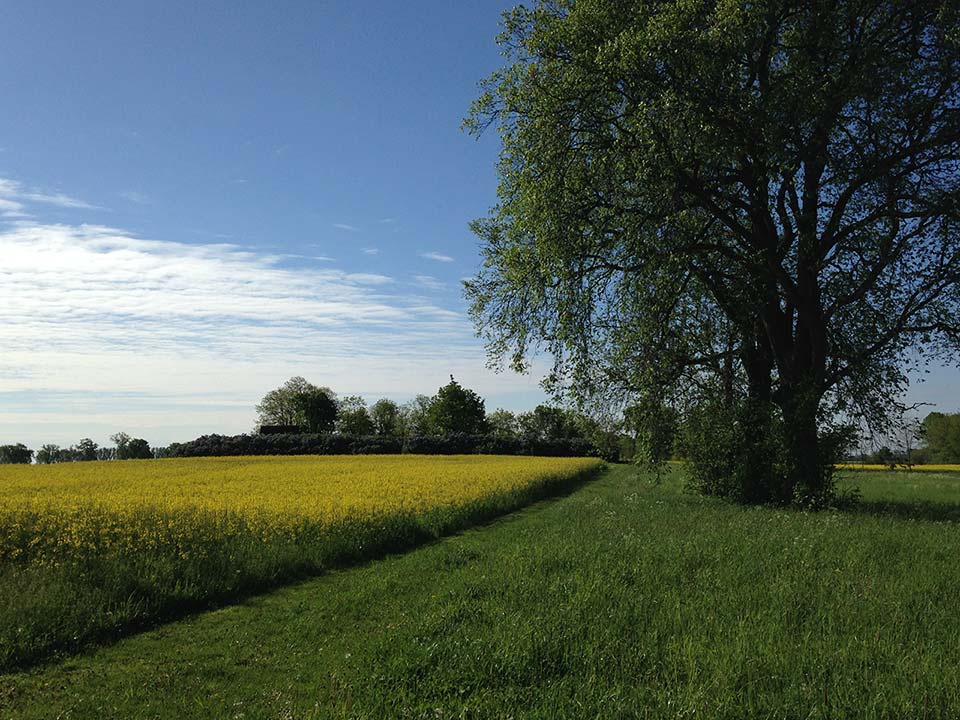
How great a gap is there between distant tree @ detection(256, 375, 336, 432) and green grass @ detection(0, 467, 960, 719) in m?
118

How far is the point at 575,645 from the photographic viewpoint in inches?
264

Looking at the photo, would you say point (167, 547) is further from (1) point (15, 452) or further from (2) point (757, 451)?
(1) point (15, 452)

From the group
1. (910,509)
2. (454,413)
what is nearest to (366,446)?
(454,413)

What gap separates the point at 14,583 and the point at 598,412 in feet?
54.5

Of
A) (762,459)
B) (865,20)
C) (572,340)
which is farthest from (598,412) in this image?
(865,20)

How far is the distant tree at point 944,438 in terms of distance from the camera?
88438 millimetres

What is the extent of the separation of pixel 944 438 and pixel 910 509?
303 feet

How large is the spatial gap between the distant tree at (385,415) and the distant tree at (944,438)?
326 feet

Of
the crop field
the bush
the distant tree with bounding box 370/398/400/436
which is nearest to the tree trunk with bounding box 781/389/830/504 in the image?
the crop field

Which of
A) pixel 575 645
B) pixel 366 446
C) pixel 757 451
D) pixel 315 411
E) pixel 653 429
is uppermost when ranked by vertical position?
pixel 315 411

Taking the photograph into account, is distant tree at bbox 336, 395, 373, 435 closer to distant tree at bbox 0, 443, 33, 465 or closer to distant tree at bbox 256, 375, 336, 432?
distant tree at bbox 256, 375, 336, 432

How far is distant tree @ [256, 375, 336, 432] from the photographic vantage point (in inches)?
5044

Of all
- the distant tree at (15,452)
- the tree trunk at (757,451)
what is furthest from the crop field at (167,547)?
the distant tree at (15,452)

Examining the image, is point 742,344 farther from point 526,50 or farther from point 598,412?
point 526,50
